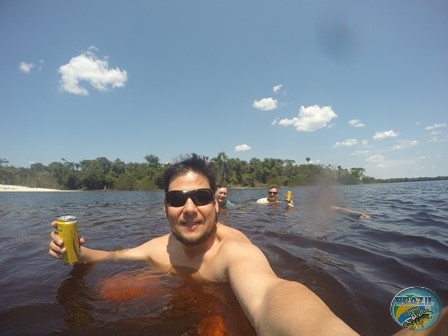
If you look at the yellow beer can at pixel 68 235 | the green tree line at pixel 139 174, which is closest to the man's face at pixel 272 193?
the yellow beer can at pixel 68 235

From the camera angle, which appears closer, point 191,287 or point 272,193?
point 191,287

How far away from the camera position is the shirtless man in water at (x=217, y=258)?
1.48m

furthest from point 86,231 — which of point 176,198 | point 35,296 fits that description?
point 176,198

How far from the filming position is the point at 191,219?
2.88 meters

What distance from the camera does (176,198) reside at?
2916mm

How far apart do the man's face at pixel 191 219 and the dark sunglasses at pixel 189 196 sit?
3 cm

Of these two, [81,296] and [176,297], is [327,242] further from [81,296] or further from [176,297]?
[81,296]

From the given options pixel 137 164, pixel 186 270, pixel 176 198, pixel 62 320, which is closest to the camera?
pixel 62 320

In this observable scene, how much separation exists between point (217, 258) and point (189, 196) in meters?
Result: 0.74

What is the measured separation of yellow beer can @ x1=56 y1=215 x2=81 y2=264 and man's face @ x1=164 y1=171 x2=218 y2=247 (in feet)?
3.15

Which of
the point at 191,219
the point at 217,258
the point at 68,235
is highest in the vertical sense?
the point at 191,219

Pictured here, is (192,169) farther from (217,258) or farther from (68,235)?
(68,235)

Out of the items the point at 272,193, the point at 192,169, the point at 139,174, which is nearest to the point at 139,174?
the point at 139,174

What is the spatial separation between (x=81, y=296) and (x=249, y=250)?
1979 mm
